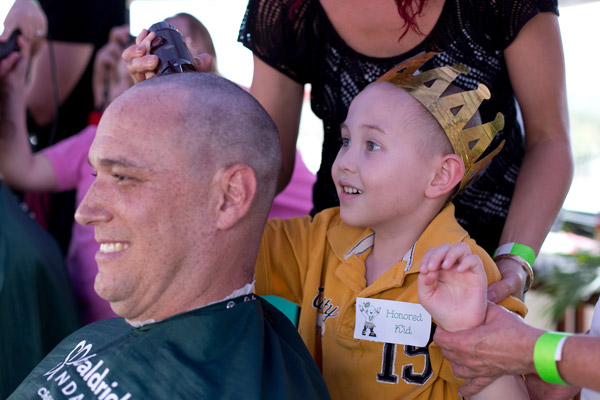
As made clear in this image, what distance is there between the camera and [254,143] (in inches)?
48.4

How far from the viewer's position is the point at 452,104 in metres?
1.44

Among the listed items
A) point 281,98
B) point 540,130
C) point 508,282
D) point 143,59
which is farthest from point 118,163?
point 540,130

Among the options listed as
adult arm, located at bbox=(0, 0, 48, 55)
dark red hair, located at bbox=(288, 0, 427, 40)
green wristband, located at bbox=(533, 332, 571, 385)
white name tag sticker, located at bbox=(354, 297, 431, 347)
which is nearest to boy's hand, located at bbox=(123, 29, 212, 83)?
dark red hair, located at bbox=(288, 0, 427, 40)

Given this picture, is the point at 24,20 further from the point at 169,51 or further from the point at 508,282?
the point at 508,282

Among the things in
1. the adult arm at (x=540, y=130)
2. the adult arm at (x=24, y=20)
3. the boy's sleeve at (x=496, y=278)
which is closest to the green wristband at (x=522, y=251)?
the adult arm at (x=540, y=130)

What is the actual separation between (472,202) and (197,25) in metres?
1.65

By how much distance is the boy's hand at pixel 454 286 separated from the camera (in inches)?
43.3

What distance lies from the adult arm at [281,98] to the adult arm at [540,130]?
56 centimetres

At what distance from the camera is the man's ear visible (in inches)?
46.8

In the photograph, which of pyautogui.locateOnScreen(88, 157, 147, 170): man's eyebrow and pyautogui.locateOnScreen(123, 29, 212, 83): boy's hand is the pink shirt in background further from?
pyautogui.locateOnScreen(88, 157, 147, 170): man's eyebrow

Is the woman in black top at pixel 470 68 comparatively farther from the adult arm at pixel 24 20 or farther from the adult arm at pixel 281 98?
the adult arm at pixel 24 20

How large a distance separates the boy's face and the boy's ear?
0.02m

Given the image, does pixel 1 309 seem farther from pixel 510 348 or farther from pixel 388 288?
pixel 510 348

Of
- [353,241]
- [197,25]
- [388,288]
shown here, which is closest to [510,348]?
[388,288]
